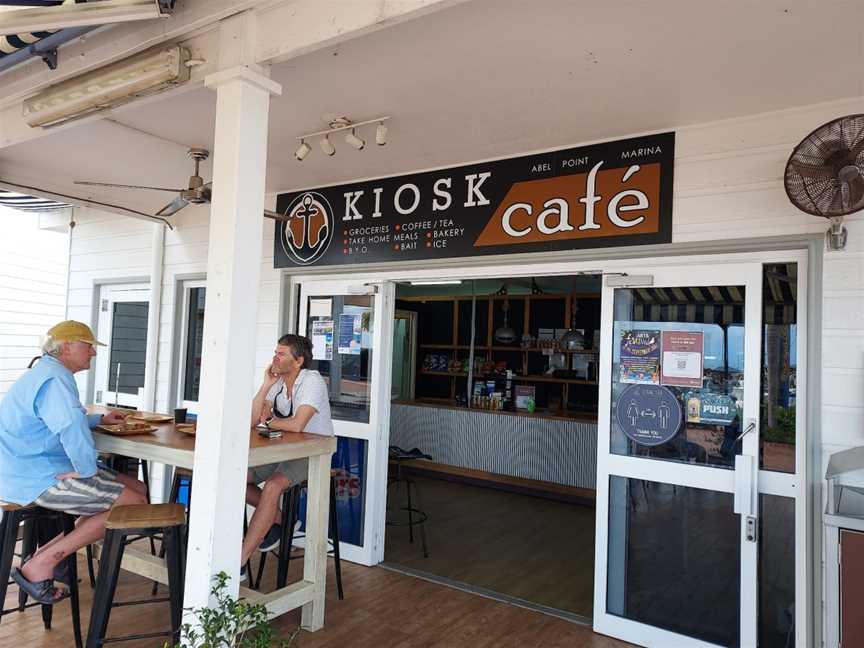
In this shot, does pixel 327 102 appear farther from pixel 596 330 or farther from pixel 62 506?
pixel 596 330

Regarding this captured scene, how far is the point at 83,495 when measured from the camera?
3049 mm

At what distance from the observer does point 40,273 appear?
643cm

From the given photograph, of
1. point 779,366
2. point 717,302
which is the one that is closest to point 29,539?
point 717,302

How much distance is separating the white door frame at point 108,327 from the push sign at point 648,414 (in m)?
4.66

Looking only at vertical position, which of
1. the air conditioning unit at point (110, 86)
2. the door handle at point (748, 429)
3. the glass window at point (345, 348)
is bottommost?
the door handle at point (748, 429)

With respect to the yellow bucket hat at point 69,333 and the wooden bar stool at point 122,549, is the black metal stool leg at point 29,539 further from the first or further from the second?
the yellow bucket hat at point 69,333

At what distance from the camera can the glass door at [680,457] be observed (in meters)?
3.13

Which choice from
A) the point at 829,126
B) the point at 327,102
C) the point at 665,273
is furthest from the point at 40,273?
the point at 829,126

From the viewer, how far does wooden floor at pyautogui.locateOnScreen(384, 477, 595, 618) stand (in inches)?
164

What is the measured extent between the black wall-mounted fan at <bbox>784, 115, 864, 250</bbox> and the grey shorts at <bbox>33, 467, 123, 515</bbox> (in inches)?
141

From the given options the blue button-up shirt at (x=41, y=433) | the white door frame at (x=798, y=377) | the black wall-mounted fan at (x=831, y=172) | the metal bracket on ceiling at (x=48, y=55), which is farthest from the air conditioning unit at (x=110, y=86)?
the black wall-mounted fan at (x=831, y=172)

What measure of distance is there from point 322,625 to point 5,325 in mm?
4758

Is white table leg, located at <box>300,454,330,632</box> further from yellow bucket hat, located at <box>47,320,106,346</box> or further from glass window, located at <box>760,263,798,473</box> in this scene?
glass window, located at <box>760,263,798,473</box>

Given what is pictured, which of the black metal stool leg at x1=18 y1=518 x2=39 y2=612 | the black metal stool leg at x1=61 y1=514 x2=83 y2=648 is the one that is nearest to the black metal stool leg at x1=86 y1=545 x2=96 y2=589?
the black metal stool leg at x1=18 y1=518 x2=39 y2=612
